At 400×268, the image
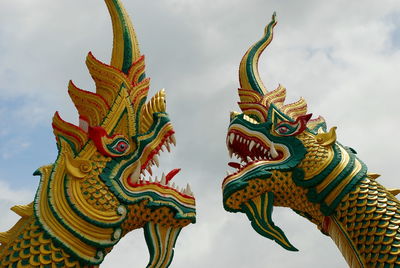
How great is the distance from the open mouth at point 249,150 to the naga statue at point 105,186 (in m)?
1.21

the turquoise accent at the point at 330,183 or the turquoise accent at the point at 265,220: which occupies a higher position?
the turquoise accent at the point at 330,183

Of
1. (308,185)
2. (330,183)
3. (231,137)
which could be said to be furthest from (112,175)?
(330,183)

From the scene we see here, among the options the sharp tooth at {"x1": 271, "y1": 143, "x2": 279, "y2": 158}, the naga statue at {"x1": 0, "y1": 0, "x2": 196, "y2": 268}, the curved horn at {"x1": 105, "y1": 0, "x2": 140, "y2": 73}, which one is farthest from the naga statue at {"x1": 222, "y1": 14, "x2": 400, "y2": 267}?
the curved horn at {"x1": 105, "y1": 0, "x2": 140, "y2": 73}

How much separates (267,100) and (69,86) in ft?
9.30

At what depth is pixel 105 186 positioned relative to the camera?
7465mm

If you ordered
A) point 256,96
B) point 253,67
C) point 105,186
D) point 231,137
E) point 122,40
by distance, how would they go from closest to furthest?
point 105,186
point 122,40
point 231,137
point 256,96
point 253,67

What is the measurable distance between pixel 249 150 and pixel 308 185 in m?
1.09

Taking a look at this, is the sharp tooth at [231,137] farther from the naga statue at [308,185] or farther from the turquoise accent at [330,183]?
the turquoise accent at [330,183]

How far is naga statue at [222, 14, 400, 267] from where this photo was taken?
785 centimetres

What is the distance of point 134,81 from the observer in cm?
869

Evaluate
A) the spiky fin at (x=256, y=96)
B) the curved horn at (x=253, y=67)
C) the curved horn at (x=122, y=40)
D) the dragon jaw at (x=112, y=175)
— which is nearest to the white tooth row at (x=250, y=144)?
the spiky fin at (x=256, y=96)

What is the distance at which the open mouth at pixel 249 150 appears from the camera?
28.6ft

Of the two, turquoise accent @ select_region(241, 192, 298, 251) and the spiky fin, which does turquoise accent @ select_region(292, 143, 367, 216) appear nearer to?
turquoise accent @ select_region(241, 192, 298, 251)

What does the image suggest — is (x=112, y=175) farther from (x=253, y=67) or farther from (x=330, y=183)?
(x=253, y=67)
